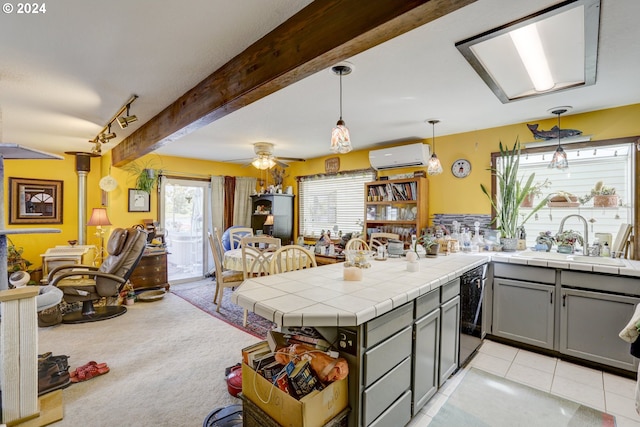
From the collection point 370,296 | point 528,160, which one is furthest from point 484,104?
point 370,296

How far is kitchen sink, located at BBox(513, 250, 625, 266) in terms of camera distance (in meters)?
2.62

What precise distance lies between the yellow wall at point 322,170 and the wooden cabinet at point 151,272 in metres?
0.79

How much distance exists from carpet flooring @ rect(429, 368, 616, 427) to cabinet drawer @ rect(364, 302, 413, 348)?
0.83 m

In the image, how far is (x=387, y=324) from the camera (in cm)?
154

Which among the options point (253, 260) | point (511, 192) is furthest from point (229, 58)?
point (511, 192)

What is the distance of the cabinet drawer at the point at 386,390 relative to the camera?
1431 mm

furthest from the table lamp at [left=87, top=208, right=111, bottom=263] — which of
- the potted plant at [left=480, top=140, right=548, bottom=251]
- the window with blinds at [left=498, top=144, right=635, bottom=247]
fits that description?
the window with blinds at [left=498, top=144, right=635, bottom=247]

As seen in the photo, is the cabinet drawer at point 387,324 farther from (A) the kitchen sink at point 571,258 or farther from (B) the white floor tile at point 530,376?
(A) the kitchen sink at point 571,258

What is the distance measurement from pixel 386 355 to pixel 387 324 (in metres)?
0.16

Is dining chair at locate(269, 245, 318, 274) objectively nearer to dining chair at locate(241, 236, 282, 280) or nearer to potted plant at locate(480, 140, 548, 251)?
dining chair at locate(241, 236, 282, 280)

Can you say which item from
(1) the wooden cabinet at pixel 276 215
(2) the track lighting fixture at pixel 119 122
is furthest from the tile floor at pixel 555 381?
(1) the wooden cabinet at pixel 276 215

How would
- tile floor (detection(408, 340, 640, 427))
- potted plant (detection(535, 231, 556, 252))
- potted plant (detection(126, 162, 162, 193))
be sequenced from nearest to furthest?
tile floor (detection(408, 340, 640, 427))
potted plant (detection(535, 231, 556, 252))
potted plant (detection(126, 162, 162, 193))

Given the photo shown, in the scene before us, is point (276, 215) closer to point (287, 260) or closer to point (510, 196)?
point (287, 260)

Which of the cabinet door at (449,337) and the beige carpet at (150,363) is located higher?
the cabinet door at (449,337)
